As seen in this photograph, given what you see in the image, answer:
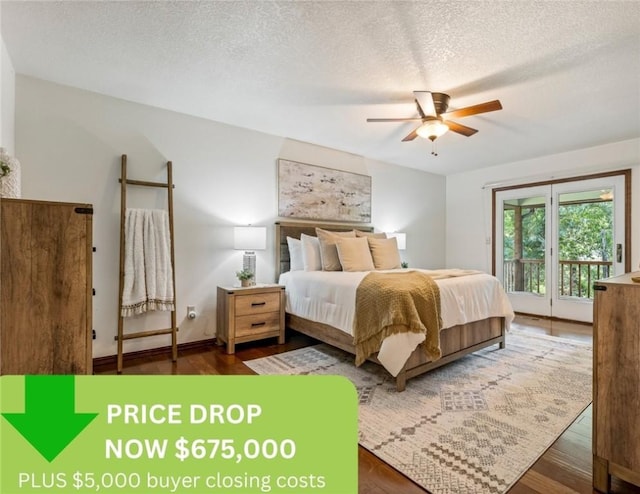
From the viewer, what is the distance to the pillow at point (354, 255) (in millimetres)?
3453

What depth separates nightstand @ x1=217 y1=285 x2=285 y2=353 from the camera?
3.07 meters

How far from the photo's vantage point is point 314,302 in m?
2.99

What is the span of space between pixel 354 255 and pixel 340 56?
191 cm

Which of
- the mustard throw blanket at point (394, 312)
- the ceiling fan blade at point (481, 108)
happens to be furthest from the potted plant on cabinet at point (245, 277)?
the ceiling fan blade at point (481, 108)

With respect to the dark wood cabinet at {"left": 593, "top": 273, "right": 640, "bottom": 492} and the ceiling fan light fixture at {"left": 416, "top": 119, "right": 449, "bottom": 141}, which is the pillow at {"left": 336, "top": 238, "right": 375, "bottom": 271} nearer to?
the ceiling fan light fixture at {"left": 416, "top": 119, "right": 449, "bottom": 141}

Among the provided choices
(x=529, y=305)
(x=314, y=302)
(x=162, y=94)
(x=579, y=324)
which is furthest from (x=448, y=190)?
(x=162, y=94)

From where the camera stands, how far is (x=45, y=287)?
133cm

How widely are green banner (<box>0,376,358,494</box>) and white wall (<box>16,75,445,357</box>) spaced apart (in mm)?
1893

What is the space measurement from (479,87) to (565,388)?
2.35 m

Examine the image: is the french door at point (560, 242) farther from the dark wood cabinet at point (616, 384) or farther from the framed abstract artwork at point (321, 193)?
the dark wood cabinet at point (616, 384)

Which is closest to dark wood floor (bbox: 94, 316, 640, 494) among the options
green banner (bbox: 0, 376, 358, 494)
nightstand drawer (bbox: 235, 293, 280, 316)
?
green banner (bbox: 0, 376, 358, 494)

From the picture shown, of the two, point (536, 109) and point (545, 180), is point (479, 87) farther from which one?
point (545, 180)

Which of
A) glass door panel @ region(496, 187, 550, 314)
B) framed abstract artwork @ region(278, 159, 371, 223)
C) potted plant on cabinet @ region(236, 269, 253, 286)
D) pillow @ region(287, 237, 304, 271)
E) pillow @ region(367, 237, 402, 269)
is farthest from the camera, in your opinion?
glass door panel @ region(496, 187, 550, 314)

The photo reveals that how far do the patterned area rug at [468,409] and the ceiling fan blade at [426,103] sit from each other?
208 cm
